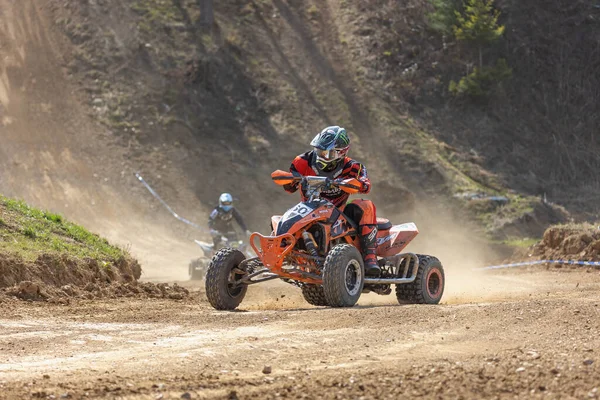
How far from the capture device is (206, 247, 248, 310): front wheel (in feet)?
41.7

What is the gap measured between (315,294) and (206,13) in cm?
2889

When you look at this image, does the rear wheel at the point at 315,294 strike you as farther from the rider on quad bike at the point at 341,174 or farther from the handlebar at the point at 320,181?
the handlebar at the point at 320,181

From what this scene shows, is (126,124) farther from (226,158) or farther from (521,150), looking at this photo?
(521,150)

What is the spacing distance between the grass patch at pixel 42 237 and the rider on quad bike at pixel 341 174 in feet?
12.5

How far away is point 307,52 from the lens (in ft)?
134

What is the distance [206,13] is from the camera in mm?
40500

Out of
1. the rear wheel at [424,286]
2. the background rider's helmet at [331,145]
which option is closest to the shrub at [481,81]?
the rear wheel at [424,286]

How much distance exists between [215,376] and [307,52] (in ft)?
114

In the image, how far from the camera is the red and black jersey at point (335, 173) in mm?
13266

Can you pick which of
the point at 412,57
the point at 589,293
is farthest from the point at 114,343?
the point at 412,57

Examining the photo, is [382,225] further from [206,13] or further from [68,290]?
[206,13]

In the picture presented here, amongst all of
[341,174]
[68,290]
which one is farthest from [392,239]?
[68,290]

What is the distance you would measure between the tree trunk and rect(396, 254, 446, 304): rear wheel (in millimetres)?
28168

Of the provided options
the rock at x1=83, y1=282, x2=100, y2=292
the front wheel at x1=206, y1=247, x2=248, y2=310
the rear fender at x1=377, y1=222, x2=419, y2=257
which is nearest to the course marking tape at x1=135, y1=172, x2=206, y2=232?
the rock at x1=83, y1=282, x2=100, y2=292
